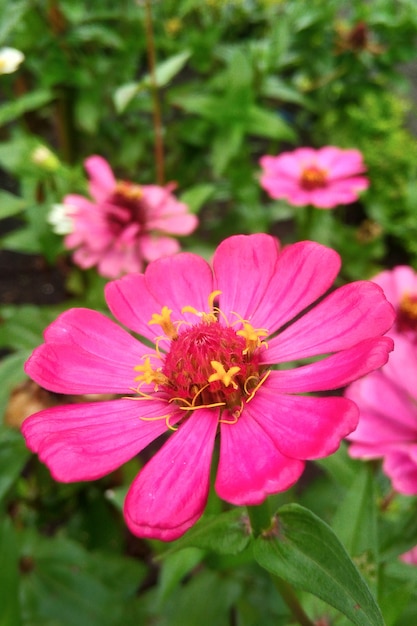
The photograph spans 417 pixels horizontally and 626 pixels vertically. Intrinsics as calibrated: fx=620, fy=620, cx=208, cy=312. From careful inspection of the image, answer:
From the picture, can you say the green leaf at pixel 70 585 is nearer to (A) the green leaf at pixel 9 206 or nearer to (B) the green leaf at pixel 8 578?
(B) the green leaf at pixel 8 578

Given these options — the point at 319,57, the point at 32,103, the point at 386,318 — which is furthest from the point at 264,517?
the point at 319,57

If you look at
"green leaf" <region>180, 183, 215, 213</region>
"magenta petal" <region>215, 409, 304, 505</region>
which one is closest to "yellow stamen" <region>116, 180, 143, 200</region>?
"green leaf" <region>180, 183, 215, 213</region>

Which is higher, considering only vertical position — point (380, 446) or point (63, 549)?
point (380, 446)

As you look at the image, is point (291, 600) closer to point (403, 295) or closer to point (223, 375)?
point (223, 375)

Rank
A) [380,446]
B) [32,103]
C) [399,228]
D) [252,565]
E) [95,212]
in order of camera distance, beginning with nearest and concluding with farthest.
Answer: [380,446] → [252,565] → [95,212] → [32,103] → [399,228]

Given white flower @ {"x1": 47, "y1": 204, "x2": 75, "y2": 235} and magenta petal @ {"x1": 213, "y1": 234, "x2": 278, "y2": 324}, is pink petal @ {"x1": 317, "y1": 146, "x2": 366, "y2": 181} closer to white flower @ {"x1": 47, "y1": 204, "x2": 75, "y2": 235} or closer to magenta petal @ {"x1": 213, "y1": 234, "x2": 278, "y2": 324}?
white flower @ {"x1": 47, "y1": 204, "x2": 75, "y2": 235}

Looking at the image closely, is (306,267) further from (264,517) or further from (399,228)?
(399,228)

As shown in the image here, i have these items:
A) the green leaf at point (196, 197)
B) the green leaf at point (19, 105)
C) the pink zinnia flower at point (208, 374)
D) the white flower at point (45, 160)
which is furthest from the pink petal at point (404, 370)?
the green leaf at point (19, 105)
